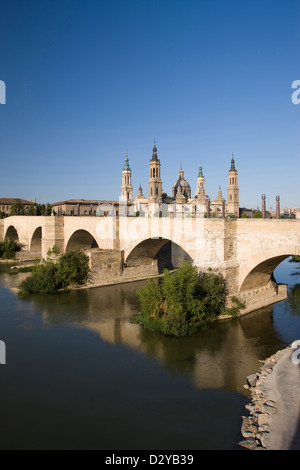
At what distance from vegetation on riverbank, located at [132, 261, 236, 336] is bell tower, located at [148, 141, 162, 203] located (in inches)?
1925

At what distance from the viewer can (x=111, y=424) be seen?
720 centimetres

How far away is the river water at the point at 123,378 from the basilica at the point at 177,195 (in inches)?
1644

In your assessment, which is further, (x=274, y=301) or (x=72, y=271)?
(x=72, y=271)

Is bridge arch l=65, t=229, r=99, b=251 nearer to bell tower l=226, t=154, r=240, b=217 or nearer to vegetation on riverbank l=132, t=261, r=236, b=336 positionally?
vegetation on riverbank l=132, t=261, r=236, b=336

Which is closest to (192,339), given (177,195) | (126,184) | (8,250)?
(8,250)

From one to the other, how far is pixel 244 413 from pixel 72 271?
41.8ft

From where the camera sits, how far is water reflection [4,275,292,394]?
30.9ft

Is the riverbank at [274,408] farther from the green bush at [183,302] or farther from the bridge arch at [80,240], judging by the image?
the bridge arch at [80,240]

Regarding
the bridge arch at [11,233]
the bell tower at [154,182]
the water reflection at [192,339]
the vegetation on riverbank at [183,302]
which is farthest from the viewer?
the bell tower at [154,182]

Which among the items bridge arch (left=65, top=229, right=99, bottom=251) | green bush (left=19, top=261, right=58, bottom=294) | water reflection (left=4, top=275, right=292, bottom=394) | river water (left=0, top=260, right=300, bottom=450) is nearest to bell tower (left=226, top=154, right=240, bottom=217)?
bridge arch (left=65, top=229, right=99, bottom=251)

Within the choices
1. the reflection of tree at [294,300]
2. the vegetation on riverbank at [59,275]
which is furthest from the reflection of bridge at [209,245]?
the vegetation on riverbank at [59,275]

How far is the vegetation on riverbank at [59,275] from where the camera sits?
1781 centimetres
